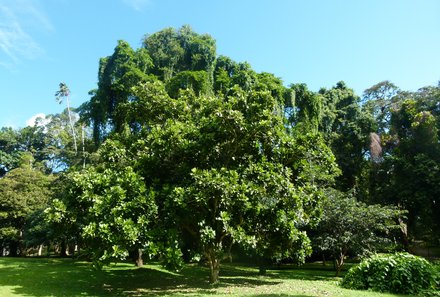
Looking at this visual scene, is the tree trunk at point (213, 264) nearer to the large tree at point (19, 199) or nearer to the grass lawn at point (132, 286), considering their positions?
the grass lawn at point (132, 286)

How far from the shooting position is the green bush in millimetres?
12102

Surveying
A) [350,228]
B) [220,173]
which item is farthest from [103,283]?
[350,228]

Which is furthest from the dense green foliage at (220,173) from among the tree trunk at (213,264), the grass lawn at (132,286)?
the grass lawn at (132,286)

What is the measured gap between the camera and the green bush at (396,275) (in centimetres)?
1210

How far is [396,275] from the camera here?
486 inches

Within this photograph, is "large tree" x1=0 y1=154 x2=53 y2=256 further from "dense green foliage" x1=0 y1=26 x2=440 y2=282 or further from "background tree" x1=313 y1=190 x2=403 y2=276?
"background tree" x1=313 y1=190 x2=403 y2=276

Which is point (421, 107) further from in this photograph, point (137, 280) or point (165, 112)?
point (137, 280)

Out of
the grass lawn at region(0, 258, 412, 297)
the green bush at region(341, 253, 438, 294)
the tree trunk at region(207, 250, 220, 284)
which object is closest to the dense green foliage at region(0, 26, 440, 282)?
the tree trunk at region(207, 250, 220, 284)

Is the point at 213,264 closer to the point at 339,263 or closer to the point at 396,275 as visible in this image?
the point at 396,275

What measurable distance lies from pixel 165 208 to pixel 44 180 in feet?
91.2

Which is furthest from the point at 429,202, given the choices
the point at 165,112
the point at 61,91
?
the point at 61,91

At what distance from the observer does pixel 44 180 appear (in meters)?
35.0

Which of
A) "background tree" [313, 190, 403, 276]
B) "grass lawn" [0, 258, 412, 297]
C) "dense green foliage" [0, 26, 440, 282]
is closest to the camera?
"dense green foliage" [0, 26, 440, 282]

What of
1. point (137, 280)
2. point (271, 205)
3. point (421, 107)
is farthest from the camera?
point (421, 107)
